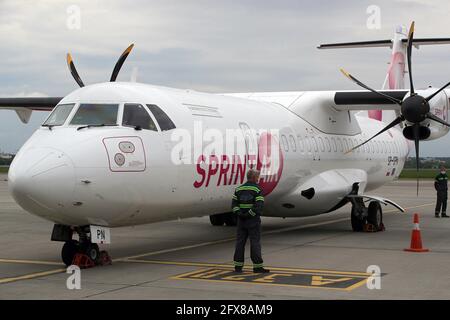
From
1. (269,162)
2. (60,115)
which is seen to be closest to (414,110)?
(269,162)

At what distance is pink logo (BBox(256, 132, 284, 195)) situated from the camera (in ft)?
46.8

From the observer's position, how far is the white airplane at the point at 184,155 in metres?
9.85

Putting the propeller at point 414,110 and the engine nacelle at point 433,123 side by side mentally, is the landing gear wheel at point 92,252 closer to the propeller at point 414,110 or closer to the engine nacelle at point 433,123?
the propeller at point 414,110

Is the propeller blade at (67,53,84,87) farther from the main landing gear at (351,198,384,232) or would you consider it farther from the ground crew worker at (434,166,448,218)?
the ground crew worker at (434,166,448,218)

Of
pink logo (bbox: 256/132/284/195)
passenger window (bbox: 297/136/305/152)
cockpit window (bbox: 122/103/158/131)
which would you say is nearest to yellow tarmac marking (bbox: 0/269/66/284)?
cockpit window (bbox: 122/103/158/131)

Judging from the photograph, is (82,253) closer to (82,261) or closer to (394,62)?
(82,261)

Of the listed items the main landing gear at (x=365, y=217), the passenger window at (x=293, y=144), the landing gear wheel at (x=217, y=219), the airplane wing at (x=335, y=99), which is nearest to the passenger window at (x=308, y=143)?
the passenger window at (x=293, y=144)

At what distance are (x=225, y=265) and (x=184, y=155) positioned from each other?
1921 mm

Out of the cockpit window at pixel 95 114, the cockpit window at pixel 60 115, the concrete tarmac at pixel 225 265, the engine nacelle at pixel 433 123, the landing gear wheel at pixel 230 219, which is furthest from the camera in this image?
the landing gear wheel at pixel 230 219

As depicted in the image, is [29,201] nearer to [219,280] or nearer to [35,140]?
[35,140]

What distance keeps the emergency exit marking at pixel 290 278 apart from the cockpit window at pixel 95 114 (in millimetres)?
2647

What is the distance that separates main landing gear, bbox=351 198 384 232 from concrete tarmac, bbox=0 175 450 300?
1.26ft

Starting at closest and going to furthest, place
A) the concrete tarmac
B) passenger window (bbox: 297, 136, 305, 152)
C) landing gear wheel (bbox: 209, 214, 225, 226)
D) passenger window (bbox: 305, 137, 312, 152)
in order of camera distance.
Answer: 1. the concrete tarmac
2. passenger window (bbox: 297, 136, 305, 152)
3. passenger window (bbox: 305, 137, 312, 152)
4. landing gear wheel (bbox: 209, 214, 225, 226)

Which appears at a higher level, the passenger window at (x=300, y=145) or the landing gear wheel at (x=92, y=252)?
the passenger window at (x=300, y=145)
